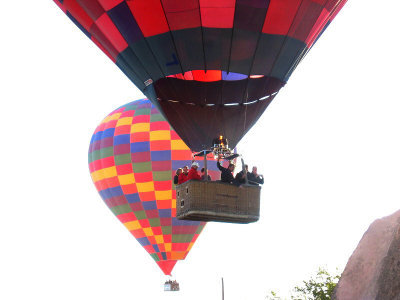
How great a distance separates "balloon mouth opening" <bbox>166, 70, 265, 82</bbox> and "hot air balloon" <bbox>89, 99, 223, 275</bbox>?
32.2ft

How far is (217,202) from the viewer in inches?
374

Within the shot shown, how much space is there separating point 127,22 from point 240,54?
1.67 m

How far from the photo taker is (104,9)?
10781mm

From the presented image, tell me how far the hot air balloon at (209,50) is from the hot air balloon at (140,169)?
30.0 ft

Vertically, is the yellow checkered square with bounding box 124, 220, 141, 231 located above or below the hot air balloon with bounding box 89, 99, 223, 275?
below

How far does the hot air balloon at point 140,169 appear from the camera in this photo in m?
20.3

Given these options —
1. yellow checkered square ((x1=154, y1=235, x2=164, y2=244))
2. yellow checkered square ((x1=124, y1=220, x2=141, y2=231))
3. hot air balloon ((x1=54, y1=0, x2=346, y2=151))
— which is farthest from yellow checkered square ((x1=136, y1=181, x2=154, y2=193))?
hot air balloon ((x1=54, y1=0, x2=346, y2=151))

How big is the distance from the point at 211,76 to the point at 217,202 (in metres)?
2.04

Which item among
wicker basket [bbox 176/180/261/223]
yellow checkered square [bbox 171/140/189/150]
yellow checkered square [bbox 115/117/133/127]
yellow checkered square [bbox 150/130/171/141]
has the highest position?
yellow checkered square [bbox 115/117/133/127]

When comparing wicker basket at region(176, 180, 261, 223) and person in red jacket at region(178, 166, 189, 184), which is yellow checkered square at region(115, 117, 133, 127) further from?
wicker basket at region(176, 180, 261, 223)

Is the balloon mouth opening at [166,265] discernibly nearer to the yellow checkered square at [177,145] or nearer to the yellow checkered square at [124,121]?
the yellow checkered square at [177,145]

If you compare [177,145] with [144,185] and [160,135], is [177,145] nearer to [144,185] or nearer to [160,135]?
[160,135]

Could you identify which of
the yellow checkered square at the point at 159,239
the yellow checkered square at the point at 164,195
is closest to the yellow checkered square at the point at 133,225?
the yellow checkered square at the point at 159,239

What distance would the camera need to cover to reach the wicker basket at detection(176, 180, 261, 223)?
31.0ft
